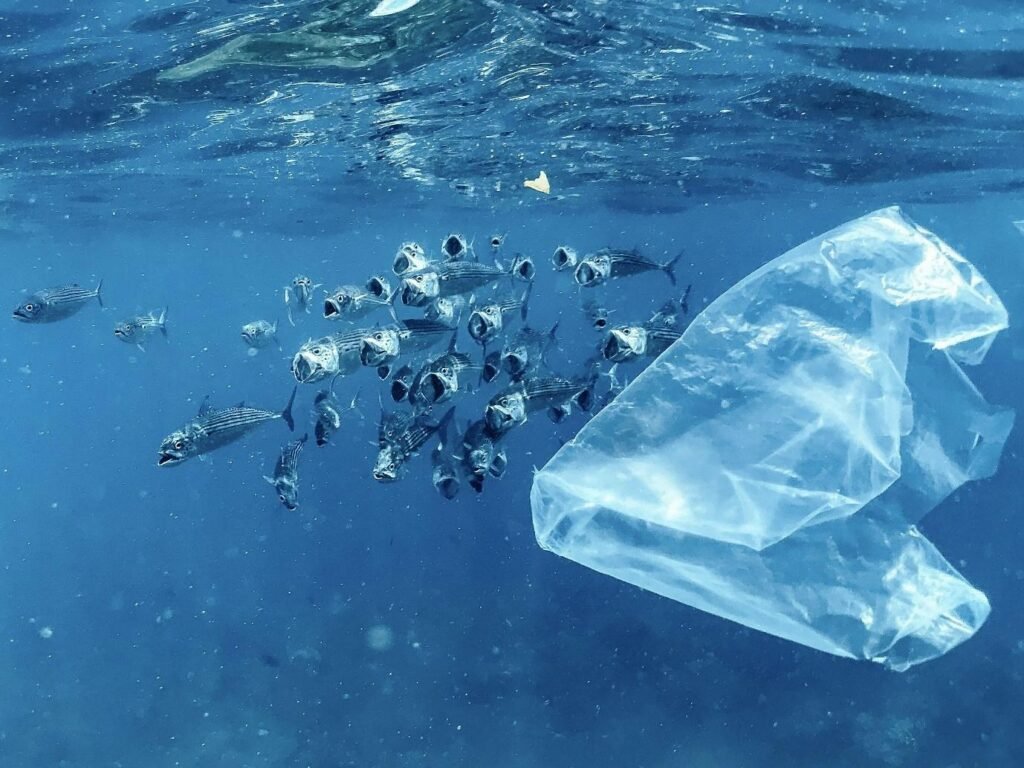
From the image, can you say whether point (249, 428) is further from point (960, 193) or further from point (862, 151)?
point (960, 193)

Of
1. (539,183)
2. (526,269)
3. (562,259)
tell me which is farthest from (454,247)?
(539,183)

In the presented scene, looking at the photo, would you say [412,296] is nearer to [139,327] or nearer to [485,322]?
[485,322]

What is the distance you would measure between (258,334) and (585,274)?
511 cm

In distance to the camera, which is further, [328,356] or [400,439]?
[400,439]

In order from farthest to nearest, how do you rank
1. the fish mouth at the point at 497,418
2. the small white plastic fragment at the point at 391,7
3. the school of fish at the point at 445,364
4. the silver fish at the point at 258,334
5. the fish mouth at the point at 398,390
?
the silver fish at the point at 258,334 < the small white plastic fragment at the point at 391,7 < the fish mouth at the point at 398,390 < the school of fish at the point at 445,364 < the fish mouth at the point at 497,418

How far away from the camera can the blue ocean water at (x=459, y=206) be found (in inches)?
397

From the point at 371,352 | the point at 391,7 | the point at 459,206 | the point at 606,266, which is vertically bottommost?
the point at 459,206

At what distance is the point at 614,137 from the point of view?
50.1ft

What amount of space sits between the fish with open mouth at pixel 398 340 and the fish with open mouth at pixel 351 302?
1.59 feet

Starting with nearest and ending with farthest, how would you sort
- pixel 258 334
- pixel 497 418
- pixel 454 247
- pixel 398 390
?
1. pixel 497 418
2. pixel 398 390
3. pixel 454 247
4. pixel 258 334

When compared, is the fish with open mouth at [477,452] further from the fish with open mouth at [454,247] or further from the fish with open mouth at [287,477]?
the fish with open mouth at [287,477]

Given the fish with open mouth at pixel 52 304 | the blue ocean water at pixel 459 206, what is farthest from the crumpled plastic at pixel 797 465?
the fish with open mouth at pixel 52 304

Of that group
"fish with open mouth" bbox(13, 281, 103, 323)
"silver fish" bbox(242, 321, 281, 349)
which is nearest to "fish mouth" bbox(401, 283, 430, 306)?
"silver fish" bbox(242, 321, 281, 349)

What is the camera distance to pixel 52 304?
9656mm
